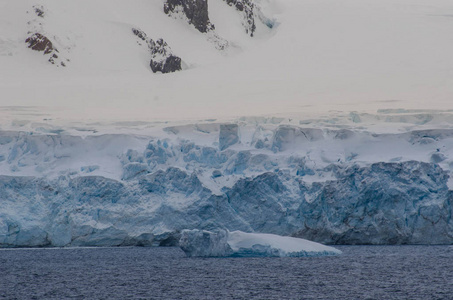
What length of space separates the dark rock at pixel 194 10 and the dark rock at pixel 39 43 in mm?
11004

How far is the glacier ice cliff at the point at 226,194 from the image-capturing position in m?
23.6

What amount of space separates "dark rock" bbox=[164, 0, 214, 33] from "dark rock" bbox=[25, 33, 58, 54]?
1100 cm

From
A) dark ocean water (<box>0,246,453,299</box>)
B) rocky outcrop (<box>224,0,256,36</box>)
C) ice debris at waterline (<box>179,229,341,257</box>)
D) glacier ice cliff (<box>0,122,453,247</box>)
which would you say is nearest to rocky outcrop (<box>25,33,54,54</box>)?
rocky outcrop (<box>224,0,256,36</box>)

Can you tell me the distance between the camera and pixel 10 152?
2716 cm

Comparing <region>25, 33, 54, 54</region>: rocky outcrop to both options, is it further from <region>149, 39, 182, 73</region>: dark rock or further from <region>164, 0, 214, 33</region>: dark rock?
<region>164, 0, 214, 33</region>: dark rock

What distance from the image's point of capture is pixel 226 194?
80.4ft

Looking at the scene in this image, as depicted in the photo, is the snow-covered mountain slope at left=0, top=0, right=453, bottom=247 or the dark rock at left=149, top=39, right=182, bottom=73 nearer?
Answer: the snow-covered mountain slope at left=0, top=0, right=453, bottom=247

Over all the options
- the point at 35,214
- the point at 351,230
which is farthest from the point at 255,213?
the point at 35,214

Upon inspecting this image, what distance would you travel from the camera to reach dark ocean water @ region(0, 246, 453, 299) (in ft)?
52.2

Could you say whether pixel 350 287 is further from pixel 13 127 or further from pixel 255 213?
pixel 13 127

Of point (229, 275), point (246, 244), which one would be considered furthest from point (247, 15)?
point (229, 275)

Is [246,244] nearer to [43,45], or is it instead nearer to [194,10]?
[43,45]

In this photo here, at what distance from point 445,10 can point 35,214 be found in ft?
153

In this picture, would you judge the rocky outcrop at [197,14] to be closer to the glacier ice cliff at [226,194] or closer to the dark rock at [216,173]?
the glacier ice cliff at [226,194]
